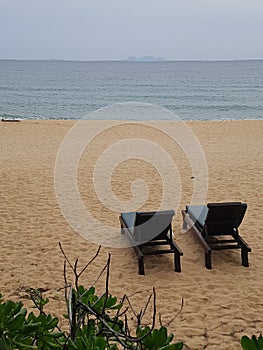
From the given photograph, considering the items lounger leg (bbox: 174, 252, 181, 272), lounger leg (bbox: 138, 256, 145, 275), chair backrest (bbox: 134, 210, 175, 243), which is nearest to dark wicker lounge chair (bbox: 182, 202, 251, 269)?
lounger leg (bbox: 174, 252, 181, 272)

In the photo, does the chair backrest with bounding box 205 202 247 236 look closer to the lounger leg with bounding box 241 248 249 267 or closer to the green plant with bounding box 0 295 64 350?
the lounger leg with bounding box 241 248 249 267

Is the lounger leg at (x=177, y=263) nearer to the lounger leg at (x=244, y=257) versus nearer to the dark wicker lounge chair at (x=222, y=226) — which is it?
the dark wicker lounge chair at (x=222, y=226)

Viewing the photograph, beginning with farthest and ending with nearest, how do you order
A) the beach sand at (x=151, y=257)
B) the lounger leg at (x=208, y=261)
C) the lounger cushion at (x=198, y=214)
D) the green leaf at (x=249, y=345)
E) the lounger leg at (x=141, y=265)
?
1. the lounger cushion at (x=198, y=214)
2. the lounger leg at (x=208, y=261)
3. the lounger leg at (x=141, y=265)
4. the beach sand at (x=151, y=257)
5. the green leaf at (x=249, y=345)

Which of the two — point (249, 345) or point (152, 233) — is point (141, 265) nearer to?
point (152, 233)

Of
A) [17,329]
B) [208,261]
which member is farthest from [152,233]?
[17,329]

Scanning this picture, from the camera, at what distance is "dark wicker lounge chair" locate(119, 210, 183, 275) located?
5305 mm

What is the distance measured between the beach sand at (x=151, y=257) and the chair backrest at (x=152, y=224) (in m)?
0.35

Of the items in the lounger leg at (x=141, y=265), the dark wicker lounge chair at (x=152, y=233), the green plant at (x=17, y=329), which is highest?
the green plant at (x=17, y=329)

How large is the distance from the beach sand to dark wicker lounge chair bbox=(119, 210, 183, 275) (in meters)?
0.21

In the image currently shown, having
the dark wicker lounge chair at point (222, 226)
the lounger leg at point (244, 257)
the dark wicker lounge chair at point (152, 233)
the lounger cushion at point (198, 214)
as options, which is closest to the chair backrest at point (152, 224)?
the dark wicker lounge chair at point (152, 233)

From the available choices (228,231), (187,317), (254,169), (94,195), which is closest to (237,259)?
(228,231)

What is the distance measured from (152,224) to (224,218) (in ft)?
2.85

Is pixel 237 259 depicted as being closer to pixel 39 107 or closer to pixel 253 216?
pixel 253 216

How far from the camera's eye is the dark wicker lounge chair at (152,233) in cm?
530
